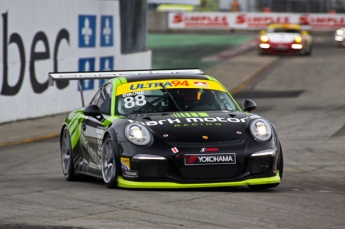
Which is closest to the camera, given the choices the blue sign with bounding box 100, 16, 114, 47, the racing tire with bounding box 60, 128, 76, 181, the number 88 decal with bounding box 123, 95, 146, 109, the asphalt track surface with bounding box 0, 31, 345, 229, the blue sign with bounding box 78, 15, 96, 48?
the asphalt track surface with bounding box 0, 31, 345, 229

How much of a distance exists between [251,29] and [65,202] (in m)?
54.6

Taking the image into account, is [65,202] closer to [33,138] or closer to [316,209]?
[316,209]

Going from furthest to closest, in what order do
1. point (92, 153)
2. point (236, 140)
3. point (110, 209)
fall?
point (92, 153)
point (236, 140)
point (110, 209)

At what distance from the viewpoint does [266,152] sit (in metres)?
9.46

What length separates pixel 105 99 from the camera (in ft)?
35.9

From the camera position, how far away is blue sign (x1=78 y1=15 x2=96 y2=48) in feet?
76.8

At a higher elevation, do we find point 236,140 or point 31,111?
point 236,140

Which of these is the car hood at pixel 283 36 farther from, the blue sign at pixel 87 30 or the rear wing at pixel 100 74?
the rear wing at pixel 100 74

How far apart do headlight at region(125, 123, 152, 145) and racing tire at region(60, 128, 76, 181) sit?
2.09 meters

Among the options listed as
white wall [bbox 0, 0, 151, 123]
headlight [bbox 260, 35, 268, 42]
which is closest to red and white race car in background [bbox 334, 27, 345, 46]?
headlight [bbox 260, 35, 268, 42]

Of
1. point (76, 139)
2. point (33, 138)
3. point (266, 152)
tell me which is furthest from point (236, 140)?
point (33, 138)

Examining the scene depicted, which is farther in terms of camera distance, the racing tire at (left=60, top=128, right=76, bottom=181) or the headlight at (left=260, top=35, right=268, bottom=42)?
the headlight at (left=260, top=35, right=268, bottom=42)

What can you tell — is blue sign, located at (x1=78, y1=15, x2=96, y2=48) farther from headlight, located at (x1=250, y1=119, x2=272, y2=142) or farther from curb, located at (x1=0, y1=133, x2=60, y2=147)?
headlight, located at (x1=250, y1=119, x2=272, y2=142)

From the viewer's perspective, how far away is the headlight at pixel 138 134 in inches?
369
